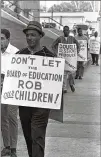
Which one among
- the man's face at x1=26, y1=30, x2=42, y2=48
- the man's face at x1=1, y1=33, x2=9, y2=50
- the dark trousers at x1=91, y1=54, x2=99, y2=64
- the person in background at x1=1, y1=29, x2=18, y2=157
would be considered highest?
the man's face at x1=26, y1=30, x2=42, y2=48

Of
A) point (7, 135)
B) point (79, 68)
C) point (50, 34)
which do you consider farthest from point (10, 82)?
point (50, 34)

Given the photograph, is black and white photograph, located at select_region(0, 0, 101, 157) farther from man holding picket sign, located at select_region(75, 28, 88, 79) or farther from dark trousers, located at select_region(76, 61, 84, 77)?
man holding picket sign, located at select_region(75, 28, 88, 79)

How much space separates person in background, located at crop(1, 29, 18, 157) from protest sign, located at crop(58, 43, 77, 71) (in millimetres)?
6273

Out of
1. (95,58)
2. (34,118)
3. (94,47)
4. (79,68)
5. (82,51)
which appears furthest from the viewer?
(95,58)

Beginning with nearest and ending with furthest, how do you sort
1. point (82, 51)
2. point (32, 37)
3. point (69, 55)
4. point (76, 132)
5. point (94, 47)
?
point (32, 37) < point (76, 132) < point (69, 55) < point (82, 51) < point (94, 47)

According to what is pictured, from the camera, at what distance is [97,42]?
2578 cm

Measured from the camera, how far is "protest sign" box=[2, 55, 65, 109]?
5488 mm

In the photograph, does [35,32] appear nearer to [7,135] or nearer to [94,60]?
[7,135]

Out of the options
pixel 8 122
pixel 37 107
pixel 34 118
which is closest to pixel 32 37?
pixel 37 107

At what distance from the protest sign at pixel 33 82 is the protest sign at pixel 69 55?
733 cm

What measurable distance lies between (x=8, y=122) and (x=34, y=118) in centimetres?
116

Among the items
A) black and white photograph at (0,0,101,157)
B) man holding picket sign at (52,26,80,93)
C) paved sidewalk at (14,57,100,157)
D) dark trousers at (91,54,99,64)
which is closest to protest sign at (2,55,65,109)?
black and white photograph at (0,0,101,157)

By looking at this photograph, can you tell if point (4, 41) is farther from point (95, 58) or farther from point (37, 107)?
point (95, 58)

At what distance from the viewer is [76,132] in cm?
854
